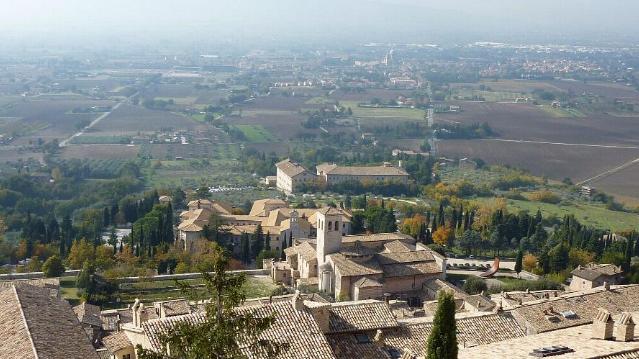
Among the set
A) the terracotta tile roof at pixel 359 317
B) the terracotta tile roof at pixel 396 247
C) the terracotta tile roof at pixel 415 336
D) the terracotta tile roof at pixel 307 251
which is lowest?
the terracotta tile roof at pixel 307 251

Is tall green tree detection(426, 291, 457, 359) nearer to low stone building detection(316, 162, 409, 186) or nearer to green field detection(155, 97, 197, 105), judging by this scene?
low stone building detection(316, 162, 409, 186)

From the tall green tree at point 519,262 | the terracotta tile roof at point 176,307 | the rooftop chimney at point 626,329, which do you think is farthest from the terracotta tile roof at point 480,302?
the rooftop chimney at point 626,329

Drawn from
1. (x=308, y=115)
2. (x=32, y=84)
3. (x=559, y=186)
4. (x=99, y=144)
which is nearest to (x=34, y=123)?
(x=99, y=144)

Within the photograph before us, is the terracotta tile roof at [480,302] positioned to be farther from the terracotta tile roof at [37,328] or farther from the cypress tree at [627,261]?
the terracotta tile roof at [37,328]

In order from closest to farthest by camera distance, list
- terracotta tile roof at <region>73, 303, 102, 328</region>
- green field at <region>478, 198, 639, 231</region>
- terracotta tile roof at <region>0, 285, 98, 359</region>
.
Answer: terracotta tile roof at <region>0, 285, 98, 359</region> < terracotta tile roof at <region>73, 303, 102, 328</region> < green field at <region>478, 198, 639, 231</region>

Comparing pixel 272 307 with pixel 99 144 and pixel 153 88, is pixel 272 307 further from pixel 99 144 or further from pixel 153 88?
pixel 153 88

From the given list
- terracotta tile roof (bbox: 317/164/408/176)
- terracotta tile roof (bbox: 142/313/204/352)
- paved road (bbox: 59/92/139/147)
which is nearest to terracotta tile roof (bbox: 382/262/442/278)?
terracotta tile roof (bbox: 142/313/204/352)

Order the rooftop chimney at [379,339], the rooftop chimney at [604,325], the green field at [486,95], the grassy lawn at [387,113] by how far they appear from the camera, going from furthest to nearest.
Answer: the green field at [486,95] → the grassy lawn at [387,113] → the rooftop chimney at [379,339] → the rooftop chimney at [604,325]
